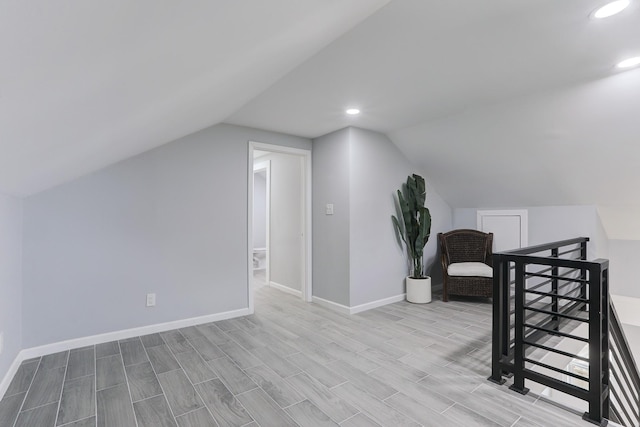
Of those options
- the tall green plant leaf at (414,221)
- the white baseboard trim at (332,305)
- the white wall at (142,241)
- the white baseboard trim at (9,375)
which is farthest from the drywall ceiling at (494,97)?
the white baseboard trim at (9,375)

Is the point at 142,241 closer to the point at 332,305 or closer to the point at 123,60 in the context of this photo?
the point at 332,305

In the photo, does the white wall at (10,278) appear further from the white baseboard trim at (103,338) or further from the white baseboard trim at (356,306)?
the white baseboard trim at (356,306)

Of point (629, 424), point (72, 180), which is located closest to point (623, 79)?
point (629, 424)

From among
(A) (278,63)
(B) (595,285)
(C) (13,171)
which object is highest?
(A) (278,63)

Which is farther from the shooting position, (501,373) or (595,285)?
(501,373)

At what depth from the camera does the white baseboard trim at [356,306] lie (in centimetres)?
372

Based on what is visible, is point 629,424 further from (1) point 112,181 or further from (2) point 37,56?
A: (1) point 112,181

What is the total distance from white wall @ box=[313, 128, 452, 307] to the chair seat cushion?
1.92 feet

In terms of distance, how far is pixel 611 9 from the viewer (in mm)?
1657

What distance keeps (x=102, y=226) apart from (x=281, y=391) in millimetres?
2130

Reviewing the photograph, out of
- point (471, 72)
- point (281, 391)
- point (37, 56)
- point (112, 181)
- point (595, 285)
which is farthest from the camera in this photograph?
point (112, 181)

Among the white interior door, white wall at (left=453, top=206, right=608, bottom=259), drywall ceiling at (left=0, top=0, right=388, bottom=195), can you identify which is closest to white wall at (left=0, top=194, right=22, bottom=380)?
drywall ceiling at (left=0, top=0, right=388, bottom=195)

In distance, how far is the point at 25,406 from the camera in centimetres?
191

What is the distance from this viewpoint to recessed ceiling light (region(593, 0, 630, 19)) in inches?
63.3
